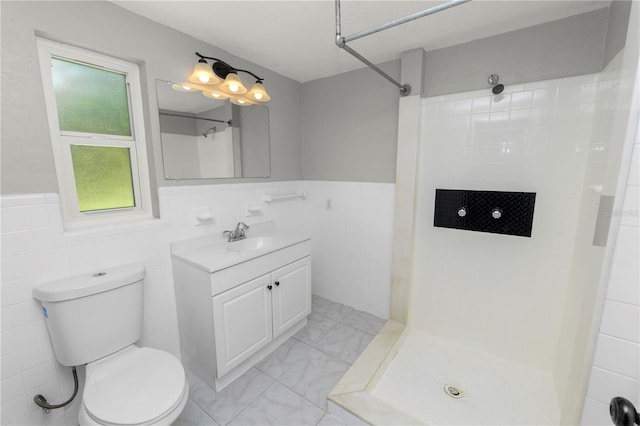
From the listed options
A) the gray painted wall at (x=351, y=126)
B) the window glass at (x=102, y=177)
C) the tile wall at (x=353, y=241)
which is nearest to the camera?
the window glass at (x=102, y=177)

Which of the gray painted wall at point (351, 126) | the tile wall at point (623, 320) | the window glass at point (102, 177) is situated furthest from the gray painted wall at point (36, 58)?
the tile wall at point (623, 320)

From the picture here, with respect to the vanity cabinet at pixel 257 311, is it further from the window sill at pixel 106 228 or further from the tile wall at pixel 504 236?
the tile wall at pixel 504 236

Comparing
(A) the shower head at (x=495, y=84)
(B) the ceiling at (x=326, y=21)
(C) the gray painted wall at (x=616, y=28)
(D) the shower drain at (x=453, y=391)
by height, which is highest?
(B) the ceiling at (x=326, y=21)

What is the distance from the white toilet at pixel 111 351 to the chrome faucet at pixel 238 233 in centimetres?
65

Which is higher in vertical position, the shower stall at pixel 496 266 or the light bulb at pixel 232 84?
the light bulb at pixel 232 84

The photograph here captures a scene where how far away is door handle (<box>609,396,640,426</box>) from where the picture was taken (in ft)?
2.09

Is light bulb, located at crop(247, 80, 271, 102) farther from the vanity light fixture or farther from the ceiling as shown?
the ceiling

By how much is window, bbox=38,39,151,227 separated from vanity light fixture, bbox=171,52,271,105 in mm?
327

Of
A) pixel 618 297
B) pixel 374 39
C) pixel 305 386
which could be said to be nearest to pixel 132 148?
pixel 374 39

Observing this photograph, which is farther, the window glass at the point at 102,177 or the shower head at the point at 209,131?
the shower head at the point at 209,131

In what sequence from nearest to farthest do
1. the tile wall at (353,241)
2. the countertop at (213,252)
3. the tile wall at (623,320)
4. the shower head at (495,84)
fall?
the tile wall at (623,320) < the countertop at (213,252) < the shower head at (495,84) < the tile wall at (353,241)

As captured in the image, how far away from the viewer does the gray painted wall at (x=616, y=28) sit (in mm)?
Answer: 1168

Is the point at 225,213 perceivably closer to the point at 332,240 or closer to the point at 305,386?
the point at 332,240

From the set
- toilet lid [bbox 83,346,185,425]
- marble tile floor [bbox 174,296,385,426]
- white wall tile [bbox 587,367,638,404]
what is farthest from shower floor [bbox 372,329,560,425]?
toilet lid [bbox 83,346,185,425]
